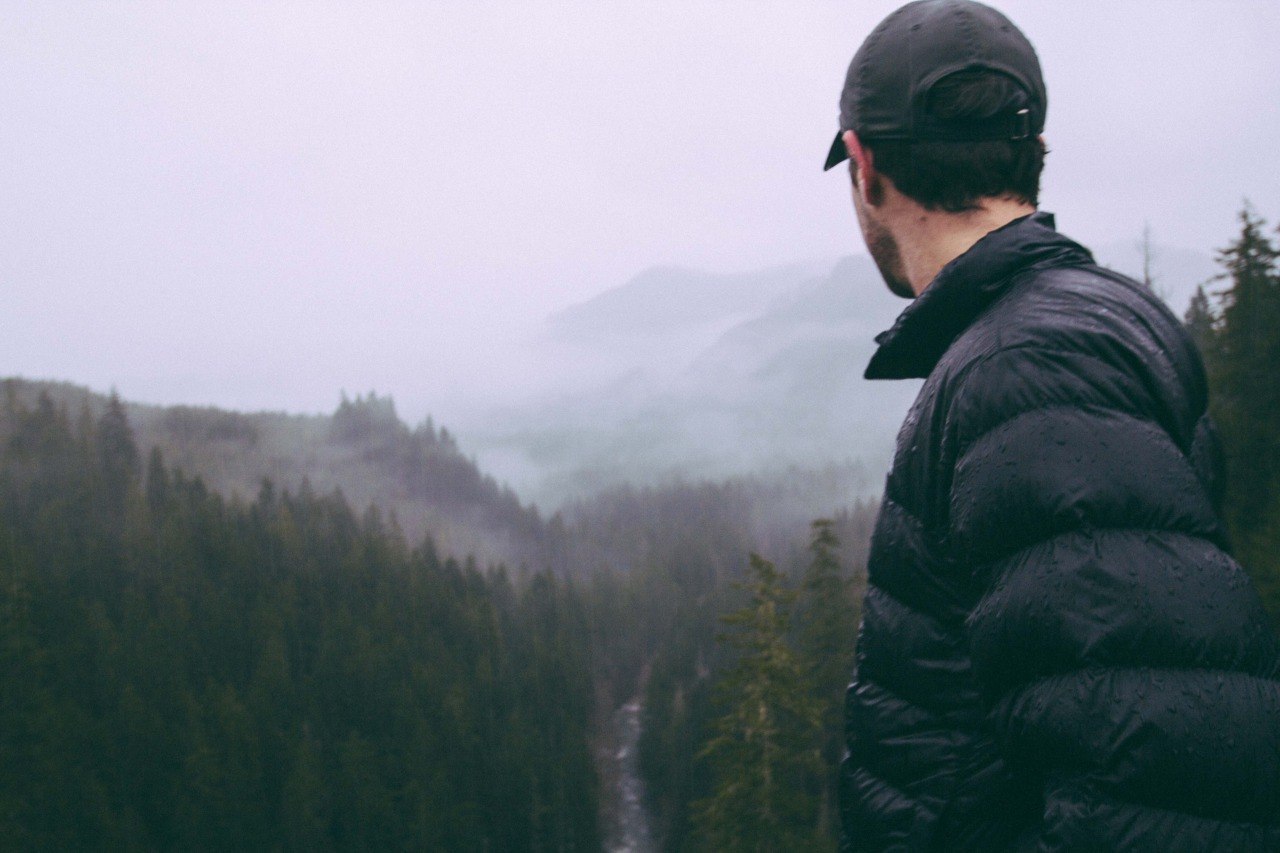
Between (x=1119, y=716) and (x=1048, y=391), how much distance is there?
0.53 m

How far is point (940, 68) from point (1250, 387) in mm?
28963

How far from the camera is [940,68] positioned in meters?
1.93

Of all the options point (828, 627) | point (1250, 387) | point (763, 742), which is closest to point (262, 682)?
point (828, 627)

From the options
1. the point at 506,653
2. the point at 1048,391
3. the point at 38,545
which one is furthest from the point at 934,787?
the point at 38,545

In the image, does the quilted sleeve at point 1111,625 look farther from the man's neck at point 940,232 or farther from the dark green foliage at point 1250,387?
the dark green foliage at point 1250,387

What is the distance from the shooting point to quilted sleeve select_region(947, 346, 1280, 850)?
144 cm

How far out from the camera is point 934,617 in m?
1.91

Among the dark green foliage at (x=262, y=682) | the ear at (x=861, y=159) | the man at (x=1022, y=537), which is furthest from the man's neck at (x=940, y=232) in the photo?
the dark green foliage at (x=262, y=682)

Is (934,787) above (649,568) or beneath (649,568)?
above

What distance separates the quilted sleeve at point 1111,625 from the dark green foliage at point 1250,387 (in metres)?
22.0

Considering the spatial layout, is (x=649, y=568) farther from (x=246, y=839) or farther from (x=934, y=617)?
(x=934, y=617)

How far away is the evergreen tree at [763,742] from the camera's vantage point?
21438mm

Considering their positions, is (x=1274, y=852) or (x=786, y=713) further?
(x=786, y=713)

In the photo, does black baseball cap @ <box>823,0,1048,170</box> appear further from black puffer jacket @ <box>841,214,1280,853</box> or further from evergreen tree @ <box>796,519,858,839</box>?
evergreen tree @ <box>796,519,858,839</box>
